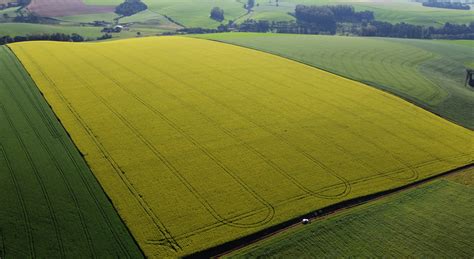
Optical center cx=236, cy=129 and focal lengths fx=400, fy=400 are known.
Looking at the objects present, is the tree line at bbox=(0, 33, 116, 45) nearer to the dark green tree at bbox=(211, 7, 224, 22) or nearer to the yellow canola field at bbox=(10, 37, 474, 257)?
the yellow canola field at bbox=(10, 37, 474, 257)

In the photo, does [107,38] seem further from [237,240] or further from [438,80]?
[237,240]

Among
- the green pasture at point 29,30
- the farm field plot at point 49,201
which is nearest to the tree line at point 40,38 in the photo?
the green pasture at point 29,30

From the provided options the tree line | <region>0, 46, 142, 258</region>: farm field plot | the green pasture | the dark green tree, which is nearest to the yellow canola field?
<region>0, 46, 142, 258</region>: farm field plot

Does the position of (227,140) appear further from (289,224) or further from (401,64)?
(401,64)

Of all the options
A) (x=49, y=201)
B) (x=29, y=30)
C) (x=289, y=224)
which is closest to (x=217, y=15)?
(x=29, y=30)

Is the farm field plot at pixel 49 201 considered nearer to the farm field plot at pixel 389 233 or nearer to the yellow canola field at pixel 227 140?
the yellow canola field at pixel 227 140
